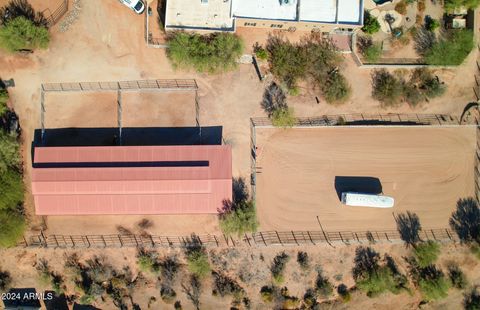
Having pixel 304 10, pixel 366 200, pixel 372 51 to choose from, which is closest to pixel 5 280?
pixel 366 200

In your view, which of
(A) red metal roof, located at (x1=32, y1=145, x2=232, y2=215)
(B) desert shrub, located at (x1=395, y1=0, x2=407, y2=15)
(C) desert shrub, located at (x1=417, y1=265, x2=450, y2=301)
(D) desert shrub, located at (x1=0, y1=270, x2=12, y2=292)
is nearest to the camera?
(A) red metal roof, located at (x1=32, y1=145, x2=232, y2=215)

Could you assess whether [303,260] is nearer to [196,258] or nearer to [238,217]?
[238,217]

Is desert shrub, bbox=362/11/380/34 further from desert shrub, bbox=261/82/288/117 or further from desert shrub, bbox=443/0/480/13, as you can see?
desert shrub, bbox=261/82/288/117

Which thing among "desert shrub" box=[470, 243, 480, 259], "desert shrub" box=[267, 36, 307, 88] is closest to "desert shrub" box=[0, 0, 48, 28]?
"desert shrub" box=[267, 36, 307, 88]

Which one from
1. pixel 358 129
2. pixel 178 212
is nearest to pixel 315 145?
pixel 358 129

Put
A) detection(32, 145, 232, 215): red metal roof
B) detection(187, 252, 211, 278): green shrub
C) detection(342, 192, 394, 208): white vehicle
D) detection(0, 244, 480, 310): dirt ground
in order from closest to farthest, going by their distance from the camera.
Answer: detection(32, 145, 232, 215): red metal roof → detection(342, 192, 394, 208): white vehicle → detection(187, 252, 211, 278): green shrub → detection(0, 244, 480, 310): dirt ground

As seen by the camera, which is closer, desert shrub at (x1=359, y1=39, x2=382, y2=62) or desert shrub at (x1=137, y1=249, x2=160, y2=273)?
desert shrub at (x1=137, y1=249, x2=160, y2=273)

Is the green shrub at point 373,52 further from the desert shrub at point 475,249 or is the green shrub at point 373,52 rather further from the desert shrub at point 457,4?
the desert shrub at point 475,249

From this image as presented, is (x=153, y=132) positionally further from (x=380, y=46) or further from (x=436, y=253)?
(x=436, y=253)
